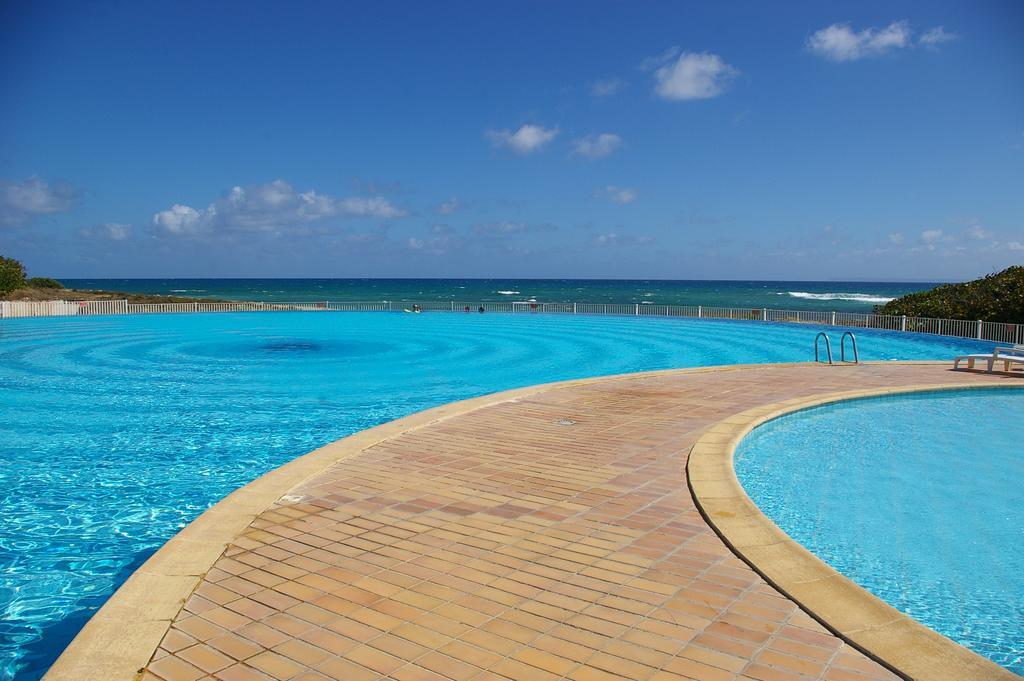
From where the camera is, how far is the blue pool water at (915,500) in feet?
15.1

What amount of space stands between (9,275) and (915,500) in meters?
46.5

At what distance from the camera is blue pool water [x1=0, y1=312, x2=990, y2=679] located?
5.71 meters

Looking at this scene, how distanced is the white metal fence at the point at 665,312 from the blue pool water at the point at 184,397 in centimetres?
96

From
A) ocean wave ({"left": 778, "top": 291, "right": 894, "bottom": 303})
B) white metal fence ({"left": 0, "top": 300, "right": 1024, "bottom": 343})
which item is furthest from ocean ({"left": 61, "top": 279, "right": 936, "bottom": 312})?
white metal fence ({"left": 0, "top": 300, "right": 1024, "bottom": 343})

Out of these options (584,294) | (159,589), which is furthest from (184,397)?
(584,294)

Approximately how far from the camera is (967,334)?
2325cm

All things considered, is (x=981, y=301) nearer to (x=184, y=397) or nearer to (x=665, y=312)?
(x=665, y=312)

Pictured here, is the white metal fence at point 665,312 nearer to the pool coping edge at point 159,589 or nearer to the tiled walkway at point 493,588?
the tiled walkway at point 493,588

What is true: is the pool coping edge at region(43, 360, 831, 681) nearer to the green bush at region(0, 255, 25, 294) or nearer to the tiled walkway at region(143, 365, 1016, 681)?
the tiled walkway at region(143, 365, 1016, 681)

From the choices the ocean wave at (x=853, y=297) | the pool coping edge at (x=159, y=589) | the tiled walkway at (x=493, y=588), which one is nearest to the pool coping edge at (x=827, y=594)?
the tiled walkway at (x=493, y=588)

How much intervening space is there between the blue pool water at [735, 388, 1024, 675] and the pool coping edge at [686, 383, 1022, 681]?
67cm

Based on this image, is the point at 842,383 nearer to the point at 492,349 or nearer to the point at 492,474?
the point at 492,474

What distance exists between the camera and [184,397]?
13172mm

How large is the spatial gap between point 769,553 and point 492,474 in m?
2.73
